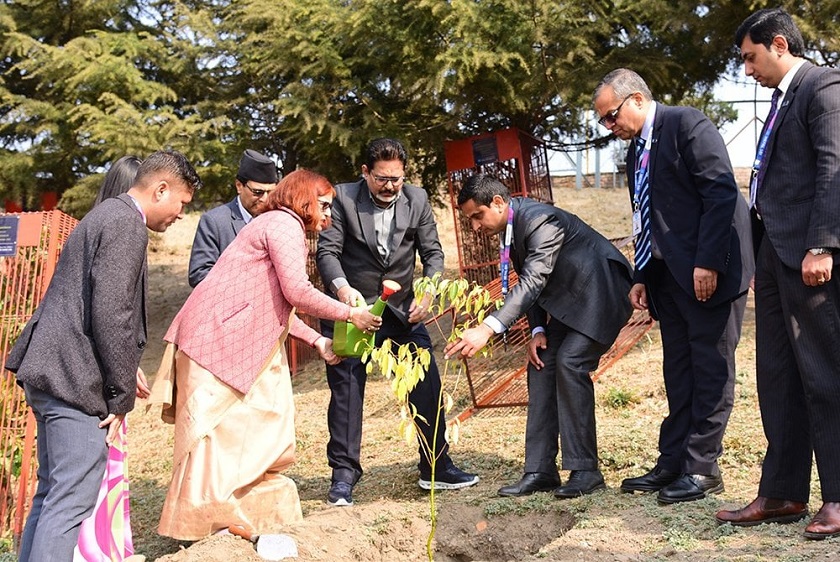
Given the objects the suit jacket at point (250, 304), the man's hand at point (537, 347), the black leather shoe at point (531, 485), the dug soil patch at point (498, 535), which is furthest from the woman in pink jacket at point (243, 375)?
the black leather shoe at point (531, 485)

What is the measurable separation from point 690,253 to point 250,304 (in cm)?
212

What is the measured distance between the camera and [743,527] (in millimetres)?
3855

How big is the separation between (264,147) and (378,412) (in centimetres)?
476

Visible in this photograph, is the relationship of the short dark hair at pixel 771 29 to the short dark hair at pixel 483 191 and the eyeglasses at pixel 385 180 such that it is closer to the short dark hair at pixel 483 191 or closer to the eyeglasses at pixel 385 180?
the short dark hair at pixel 483 191

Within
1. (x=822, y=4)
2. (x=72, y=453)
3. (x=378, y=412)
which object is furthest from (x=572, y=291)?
(x=822, y=4)

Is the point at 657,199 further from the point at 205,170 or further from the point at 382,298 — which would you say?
the point at 205,170

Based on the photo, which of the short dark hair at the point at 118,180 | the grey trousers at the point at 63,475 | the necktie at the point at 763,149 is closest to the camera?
the grey trousers at the point at 63,475

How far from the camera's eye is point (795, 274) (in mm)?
3670

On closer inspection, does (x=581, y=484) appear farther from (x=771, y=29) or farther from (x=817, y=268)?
(x=771, y=29)

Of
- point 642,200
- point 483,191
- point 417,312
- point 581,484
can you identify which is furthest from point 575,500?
point 483,191

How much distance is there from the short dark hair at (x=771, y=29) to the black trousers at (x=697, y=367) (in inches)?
47.4

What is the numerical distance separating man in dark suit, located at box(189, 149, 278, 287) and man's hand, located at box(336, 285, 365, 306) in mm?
686

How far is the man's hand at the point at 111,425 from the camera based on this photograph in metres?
3.53

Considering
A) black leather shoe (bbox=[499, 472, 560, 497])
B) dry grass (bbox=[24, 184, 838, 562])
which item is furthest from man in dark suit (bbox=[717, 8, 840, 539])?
black leather shoe (bbox=[499, 472, 560, 497])
